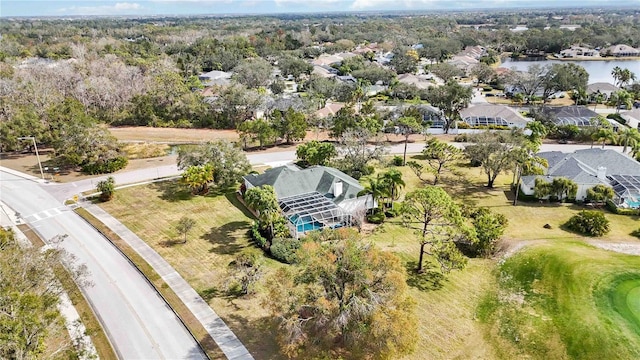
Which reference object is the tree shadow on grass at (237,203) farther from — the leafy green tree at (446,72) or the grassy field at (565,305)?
the leafy green tree at (446,72)

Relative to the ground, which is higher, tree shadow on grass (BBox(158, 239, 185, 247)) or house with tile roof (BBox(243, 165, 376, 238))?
house with tile roof (BBox(243, 165, 376, 238))

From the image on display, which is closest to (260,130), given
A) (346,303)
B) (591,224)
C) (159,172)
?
(159,172)

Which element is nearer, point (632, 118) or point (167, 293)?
point (167, 293)

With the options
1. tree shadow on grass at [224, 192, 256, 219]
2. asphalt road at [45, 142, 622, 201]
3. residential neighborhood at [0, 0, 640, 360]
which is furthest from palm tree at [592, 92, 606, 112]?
tree shadow on grass at [224, 192, 256, 219]

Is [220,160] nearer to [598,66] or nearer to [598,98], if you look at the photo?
[598,98]

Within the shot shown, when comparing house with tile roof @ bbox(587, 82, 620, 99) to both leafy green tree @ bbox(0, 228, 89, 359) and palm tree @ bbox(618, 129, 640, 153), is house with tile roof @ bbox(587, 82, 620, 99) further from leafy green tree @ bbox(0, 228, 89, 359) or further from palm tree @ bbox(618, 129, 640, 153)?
leafy green tree @ bbox(0, 228, 89, 359)

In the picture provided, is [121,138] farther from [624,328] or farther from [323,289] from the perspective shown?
[624,328]

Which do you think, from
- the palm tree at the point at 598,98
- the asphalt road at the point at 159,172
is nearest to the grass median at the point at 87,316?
the asphalt road at the point at 159,172
